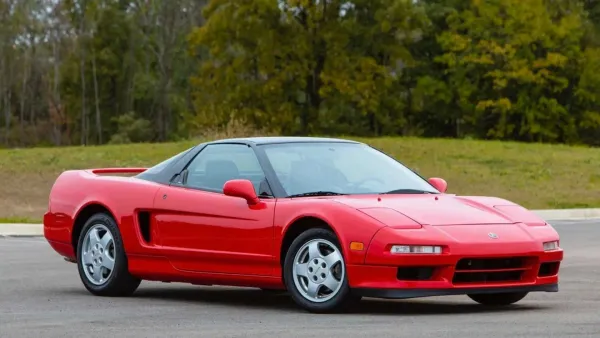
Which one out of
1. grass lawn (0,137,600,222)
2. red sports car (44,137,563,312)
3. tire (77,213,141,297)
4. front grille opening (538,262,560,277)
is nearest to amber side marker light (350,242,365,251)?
red sports car (44,137,563,312)

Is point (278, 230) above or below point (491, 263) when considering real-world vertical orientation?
above

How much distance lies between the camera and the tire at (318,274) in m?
9.09

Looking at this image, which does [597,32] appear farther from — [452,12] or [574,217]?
[574,217]

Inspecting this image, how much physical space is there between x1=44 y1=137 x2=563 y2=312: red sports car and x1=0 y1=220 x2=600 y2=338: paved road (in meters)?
0.21

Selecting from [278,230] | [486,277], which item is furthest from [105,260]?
[486,277]

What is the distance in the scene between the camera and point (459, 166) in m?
40.7

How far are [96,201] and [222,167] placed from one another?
128 cm

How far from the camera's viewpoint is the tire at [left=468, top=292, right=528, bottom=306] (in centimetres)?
983

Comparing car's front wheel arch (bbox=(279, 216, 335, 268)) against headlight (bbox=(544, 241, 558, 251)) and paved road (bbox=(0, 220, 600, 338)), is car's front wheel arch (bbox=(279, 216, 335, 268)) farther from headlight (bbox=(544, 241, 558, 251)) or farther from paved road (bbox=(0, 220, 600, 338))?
headlight (bbox=(544, 241, 558, 251))

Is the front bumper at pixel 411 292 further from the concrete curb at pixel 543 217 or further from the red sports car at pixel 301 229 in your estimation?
the concrete curb at pixel 543 217

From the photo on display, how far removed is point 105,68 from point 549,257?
80374mm

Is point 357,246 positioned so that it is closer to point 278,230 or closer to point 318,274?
point 318,274

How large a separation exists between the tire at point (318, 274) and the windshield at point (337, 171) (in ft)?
1.95

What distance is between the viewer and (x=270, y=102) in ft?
220
